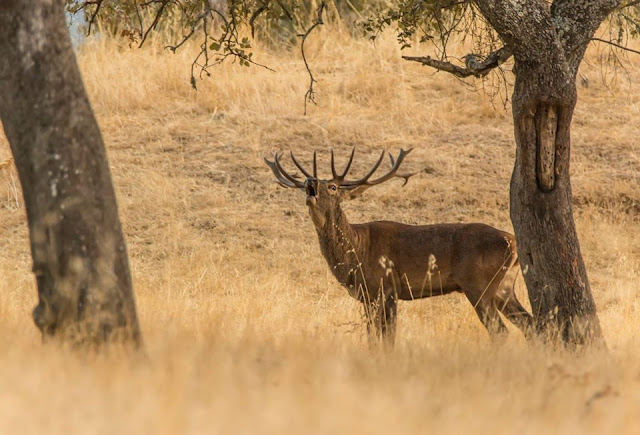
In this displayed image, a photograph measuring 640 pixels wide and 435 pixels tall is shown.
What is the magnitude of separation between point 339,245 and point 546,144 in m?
2.07

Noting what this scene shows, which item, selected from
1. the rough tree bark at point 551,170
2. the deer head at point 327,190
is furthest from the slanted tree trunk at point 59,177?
the rough tree bark at point 551,170

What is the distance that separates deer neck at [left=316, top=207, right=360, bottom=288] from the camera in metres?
8.82

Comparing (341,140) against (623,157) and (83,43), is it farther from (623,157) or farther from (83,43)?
(83,43)

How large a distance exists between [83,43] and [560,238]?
14121 millimetres

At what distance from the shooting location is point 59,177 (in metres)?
5.30

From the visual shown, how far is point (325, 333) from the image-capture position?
739cm

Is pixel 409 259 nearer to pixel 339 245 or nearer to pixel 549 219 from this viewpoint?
pixel 339 245

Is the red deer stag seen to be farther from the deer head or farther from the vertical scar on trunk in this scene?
the vertical scar on trunk

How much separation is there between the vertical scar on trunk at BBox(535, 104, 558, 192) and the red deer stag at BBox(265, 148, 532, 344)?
102 cm

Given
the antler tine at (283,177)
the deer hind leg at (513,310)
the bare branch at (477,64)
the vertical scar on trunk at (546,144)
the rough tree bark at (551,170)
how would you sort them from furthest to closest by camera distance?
the antler tine at (283,177)
the deer hind leg at (513,310)
the bare branch at (477,64)
the vertical scar on trunk at (546,144)
the rough tree bark at (551,170)

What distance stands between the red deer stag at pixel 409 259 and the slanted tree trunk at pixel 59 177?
3276 millimetres

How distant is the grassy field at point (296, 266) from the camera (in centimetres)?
443

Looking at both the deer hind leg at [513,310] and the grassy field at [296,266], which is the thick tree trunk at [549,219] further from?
the grassy field at [296,266]

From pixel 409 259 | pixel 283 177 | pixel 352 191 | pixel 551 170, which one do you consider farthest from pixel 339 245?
pixel 551 170
